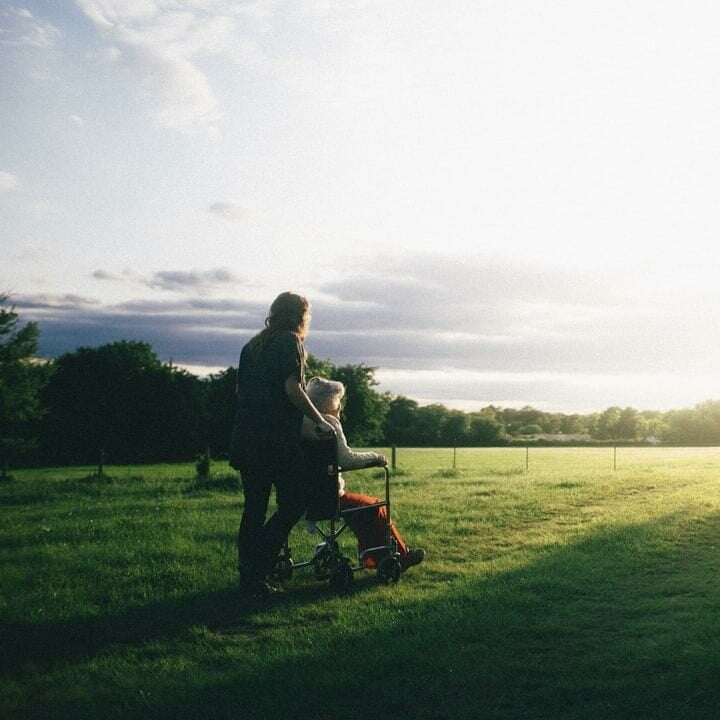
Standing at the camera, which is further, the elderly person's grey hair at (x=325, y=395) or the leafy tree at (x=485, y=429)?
the leafy tree at (x=485, y=429)

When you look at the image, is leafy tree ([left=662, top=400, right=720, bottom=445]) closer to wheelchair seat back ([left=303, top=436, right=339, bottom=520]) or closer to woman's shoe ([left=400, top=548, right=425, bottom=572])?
woman's shoe ([left=400, top=548, right=425, bottom=572])

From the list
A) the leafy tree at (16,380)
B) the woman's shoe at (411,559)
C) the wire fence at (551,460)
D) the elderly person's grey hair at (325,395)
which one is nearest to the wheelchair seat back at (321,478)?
the elderly person's grey hair at (325,395)

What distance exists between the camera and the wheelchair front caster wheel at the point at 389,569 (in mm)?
6777

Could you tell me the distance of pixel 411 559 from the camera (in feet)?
23.5

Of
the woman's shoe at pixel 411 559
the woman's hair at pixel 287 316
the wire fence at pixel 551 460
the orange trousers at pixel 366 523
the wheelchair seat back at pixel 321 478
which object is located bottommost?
the wire fence at pixel 551 460

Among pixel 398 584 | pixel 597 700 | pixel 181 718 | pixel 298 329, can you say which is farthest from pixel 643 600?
pixel 181 718

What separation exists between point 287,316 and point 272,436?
1.02 meters

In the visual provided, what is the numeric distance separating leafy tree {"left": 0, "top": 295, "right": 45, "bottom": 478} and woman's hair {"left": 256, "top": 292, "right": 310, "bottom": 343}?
42.2 meters

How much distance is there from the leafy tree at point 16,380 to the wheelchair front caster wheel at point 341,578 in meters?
42.3

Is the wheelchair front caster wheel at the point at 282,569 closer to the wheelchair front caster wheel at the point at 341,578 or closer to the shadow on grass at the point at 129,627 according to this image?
the shadow on grass at the point at 129,627

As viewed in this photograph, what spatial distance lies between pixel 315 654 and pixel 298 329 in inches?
107

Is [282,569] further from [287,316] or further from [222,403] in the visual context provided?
[222,403]

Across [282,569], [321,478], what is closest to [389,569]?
[282,569]

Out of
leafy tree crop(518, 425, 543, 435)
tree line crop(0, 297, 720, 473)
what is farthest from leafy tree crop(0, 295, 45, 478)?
leafy tree crop(518, 425, 543, 435)
